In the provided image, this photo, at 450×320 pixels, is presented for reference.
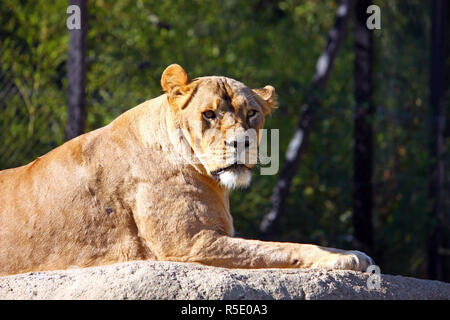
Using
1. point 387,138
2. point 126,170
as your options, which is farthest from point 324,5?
point 126,170

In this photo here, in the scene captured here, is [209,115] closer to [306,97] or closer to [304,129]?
[304,129]

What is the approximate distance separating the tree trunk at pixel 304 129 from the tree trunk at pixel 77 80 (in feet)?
9.39

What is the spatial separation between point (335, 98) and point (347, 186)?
50.2 inches

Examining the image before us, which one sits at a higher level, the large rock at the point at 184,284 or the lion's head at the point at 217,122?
the lion's head at the point at 217,122

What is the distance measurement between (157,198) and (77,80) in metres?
1.96

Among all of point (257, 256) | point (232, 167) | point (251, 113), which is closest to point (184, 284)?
point (257, 256)

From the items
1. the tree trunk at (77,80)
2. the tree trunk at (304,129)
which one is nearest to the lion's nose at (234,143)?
the tree trunk at (77,80)

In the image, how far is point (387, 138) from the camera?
8.55m

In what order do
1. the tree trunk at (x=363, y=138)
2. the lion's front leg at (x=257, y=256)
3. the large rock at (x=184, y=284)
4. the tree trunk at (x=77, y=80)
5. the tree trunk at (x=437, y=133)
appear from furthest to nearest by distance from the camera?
the tree trunk at (x=437, y=133) → the tree trunk at (x=363, y=138) → the tree trunk at (x=77, y=80) → the lion's front leg at (x=257, y=256) → the large rock at (x=184, y=284)

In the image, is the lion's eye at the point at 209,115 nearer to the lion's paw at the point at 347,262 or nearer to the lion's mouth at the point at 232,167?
the lion's mouth at the point at 232,167

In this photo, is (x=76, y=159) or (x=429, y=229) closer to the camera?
(x=76, y=159)

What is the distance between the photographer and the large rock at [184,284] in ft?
10.2
